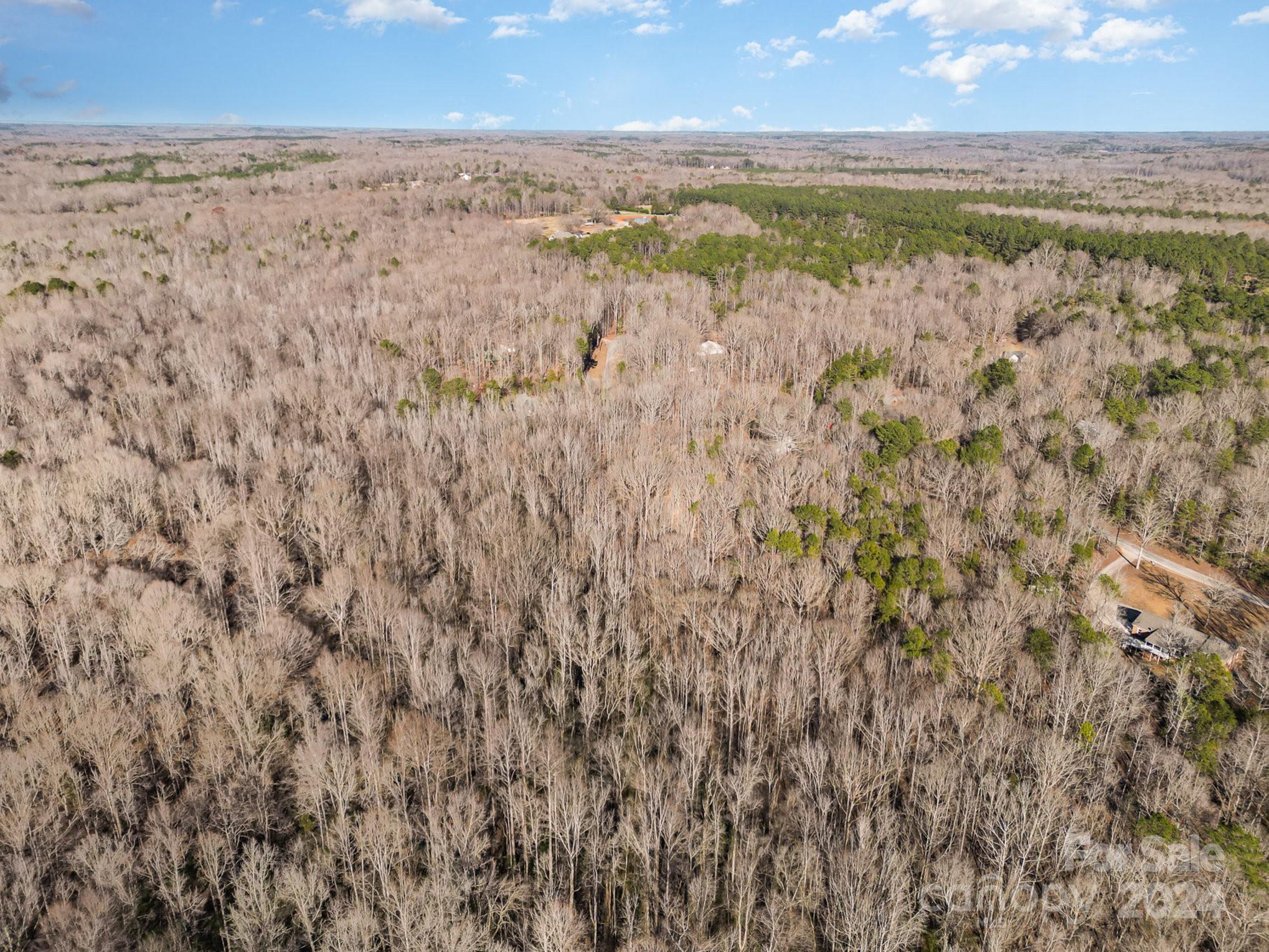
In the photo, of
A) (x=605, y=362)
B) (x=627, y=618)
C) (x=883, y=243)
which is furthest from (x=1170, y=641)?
(x=883, y=243)

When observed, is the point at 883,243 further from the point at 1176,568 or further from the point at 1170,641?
the point at 1170,641

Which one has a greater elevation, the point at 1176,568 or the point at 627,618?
the point at 627,618

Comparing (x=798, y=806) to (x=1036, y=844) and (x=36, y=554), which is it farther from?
(x=36, y=554)

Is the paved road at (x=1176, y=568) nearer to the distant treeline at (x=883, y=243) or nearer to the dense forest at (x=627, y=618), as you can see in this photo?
the dense forest at (x=627, y=618)

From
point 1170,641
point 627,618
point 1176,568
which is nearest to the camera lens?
point 1170,641

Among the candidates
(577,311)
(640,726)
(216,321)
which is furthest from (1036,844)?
(216,321)

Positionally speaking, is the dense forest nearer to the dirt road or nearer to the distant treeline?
the dirt road
